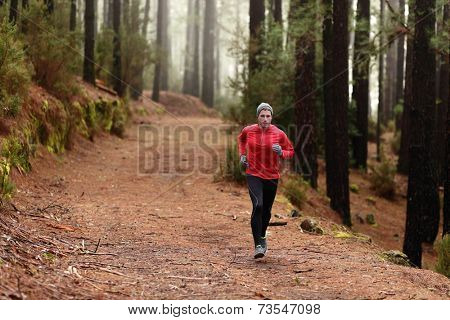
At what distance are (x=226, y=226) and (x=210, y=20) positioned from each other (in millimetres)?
30809

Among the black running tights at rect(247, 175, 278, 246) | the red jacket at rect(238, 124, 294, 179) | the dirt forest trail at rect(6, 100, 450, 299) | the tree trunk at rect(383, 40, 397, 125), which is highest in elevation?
the tree trunk at rect(383, 40, 397, 125)

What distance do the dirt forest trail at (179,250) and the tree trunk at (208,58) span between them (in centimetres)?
2369

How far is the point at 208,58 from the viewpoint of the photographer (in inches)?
1420

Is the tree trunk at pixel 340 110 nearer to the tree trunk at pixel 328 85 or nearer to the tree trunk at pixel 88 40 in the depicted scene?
the tree trunk at pixel 328 85

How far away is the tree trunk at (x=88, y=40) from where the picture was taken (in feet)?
55.1

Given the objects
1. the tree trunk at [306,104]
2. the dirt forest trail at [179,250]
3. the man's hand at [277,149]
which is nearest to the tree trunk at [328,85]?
the tree trunk at [306,104]

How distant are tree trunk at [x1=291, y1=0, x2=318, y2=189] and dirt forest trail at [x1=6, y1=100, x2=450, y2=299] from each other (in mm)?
2983

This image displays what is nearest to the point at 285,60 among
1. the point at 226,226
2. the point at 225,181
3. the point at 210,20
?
the point at 225,181

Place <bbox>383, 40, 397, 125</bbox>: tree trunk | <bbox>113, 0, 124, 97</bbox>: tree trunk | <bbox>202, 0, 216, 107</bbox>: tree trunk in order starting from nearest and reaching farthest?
1. <bbox>113, 0, 124, 97</bbox>: tree trunk
2. <bbox>383, 40, 397, 125</bbox>: tree trunk
3. <bbox>202, 0, 216, 107</bbox>: tree trunk

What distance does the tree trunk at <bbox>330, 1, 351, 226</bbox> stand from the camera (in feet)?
38.3

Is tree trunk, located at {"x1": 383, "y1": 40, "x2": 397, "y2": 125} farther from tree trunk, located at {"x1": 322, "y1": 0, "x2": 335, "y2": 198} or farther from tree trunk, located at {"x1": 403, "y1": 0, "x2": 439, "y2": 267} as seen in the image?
tree trunk, located at {"x1": 403, "y1": 0, "x2": 439, "y2": 267}

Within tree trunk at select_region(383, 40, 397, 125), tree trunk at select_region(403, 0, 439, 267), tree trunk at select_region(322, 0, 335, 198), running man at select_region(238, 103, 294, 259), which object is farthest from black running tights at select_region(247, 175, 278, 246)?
tree trunk at select_region(383, 40, 397, 125)

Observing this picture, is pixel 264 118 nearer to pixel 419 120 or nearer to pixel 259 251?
pixel 259 251

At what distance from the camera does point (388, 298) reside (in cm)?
468
